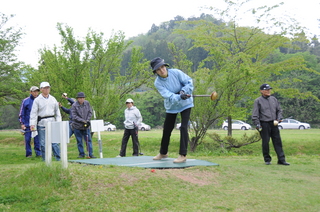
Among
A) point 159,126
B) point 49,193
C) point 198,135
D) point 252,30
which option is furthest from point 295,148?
point 159,126

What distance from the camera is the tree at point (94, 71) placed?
54.4ft

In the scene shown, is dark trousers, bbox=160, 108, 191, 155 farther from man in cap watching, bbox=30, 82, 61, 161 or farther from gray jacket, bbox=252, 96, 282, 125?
man in cap watching, bbox=30, 82, 61, 161

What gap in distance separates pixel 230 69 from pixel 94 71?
7013 mm

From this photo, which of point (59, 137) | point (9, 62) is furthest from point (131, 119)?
point (9, 62)

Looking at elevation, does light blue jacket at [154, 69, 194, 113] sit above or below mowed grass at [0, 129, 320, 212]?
above

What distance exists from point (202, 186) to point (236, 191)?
0.54 meters

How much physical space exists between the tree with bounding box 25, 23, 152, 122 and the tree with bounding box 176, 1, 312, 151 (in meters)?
3.46

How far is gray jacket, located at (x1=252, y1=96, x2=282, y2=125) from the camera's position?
30.3ft

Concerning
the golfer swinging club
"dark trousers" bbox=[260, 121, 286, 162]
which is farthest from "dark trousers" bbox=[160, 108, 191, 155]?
"dark trousers" bbox=[260, 121, 286, 162]

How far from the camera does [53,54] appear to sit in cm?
1816

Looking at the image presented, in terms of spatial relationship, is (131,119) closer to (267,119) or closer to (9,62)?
(267,119)

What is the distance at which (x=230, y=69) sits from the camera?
736 inches

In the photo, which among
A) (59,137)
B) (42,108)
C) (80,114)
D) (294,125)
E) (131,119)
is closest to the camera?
(59,137)

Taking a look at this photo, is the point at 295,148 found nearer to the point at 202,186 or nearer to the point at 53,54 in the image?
the point at 53,54
